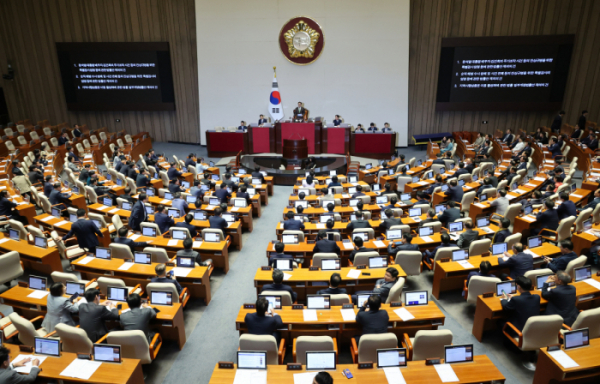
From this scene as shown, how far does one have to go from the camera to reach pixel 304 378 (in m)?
4.08

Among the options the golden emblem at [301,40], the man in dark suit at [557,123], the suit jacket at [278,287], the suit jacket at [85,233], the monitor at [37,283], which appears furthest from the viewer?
the golden emblem at [301,40]

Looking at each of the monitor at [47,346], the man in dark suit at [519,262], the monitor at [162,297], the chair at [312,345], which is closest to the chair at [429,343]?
the chair at [312,345]

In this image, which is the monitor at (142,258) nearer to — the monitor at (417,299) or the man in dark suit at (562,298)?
the monitor at (417,299)

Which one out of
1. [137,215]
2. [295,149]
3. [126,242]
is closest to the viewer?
[126,242]

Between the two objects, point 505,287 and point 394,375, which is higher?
point 505,287

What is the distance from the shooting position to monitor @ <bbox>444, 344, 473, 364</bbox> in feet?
13.9

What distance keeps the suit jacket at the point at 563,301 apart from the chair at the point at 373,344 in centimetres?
240

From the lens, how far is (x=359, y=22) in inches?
708

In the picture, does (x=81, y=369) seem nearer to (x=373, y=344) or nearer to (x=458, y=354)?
(x=373, y=344)

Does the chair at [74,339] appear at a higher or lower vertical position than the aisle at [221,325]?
higher

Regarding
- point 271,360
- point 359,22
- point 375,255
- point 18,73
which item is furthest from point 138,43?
point 271,360

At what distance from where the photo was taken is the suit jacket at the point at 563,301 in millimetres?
5066

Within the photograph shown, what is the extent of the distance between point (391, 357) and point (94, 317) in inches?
149

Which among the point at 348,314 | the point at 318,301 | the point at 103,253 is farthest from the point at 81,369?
the point at 348,314
